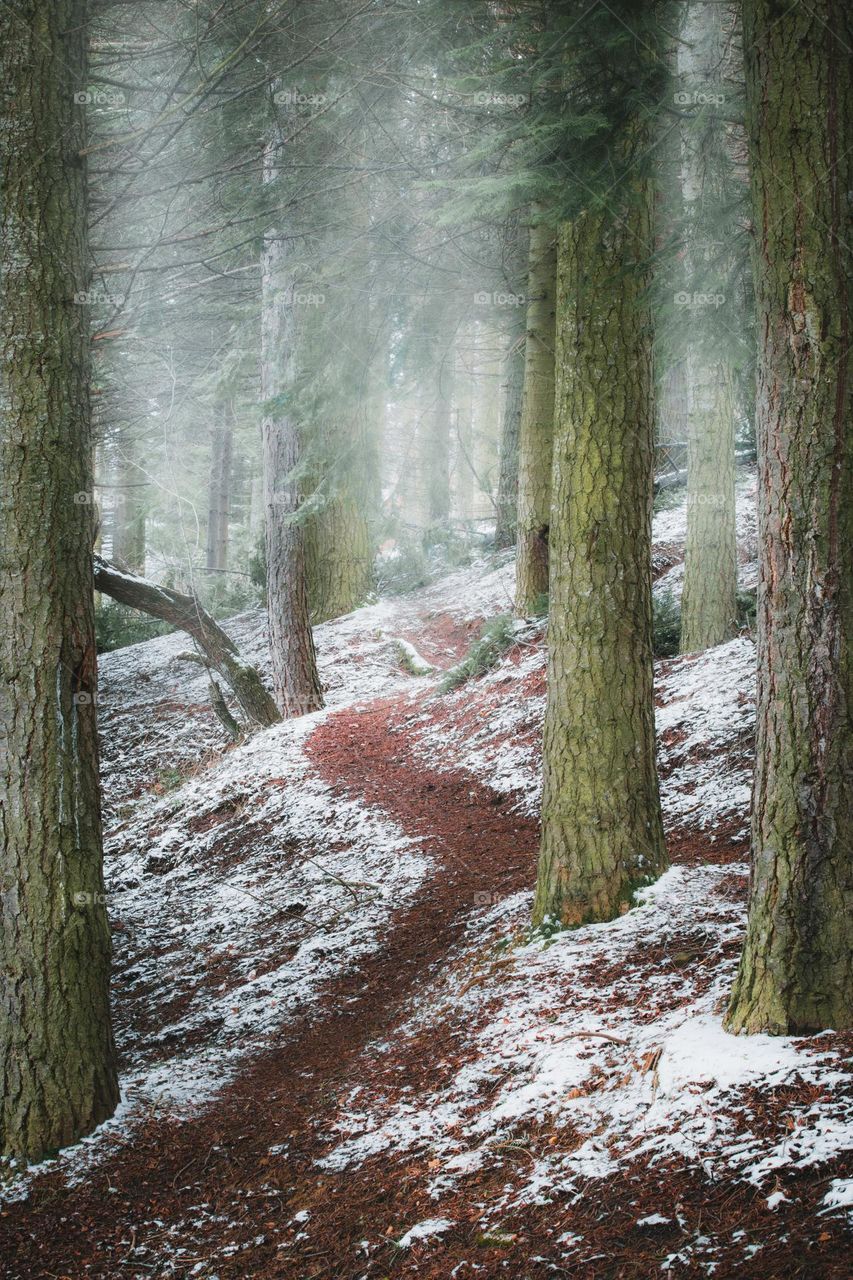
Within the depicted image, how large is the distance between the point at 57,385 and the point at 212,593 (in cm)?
1544

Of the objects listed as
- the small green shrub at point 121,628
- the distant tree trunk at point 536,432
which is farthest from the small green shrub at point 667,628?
the small green shrub at point 121,628

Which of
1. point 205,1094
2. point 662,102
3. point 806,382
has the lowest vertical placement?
point 205,1094

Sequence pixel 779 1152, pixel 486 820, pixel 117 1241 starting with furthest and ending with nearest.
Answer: pixel 486 820 → pixel 117 1241 → pixel 779 1152

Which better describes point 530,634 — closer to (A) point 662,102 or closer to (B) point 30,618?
(A) point 662,102

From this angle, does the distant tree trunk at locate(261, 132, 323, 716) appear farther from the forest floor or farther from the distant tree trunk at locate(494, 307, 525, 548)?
the distant tree trunk at locate(494, 307, 525, 548)

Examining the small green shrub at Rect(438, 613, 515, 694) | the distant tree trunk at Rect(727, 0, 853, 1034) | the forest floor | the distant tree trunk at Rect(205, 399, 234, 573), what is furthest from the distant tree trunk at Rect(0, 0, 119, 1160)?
the distant tree trunk at Rect(205, 399, 234, 573)

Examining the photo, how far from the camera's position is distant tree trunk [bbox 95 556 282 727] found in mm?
10016

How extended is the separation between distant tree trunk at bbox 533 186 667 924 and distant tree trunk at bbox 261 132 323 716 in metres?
6.15

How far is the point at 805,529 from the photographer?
10.1ft

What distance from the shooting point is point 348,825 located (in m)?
7.89

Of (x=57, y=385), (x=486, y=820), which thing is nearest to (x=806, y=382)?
(x=57, y=385)

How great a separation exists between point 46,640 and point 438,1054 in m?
2.72

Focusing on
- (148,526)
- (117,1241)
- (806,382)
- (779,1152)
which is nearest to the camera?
(779,1152)

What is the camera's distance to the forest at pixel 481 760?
120 inches
